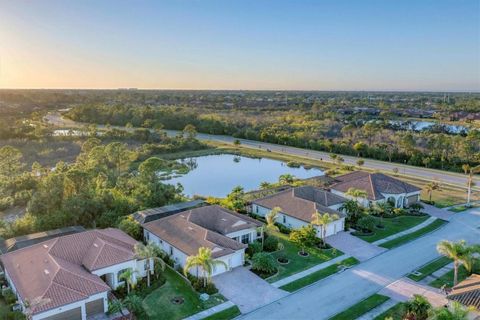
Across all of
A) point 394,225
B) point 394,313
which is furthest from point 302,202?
point 394,313

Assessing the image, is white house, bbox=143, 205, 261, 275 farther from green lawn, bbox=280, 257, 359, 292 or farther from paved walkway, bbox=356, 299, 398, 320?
paved walkway, bbox=356, 299, 398, 320

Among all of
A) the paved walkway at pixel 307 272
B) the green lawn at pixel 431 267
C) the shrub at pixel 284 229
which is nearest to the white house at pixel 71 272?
the paved walkway at pixel 307 272

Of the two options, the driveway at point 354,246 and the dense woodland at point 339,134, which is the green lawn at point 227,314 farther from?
the dense woodland at point 339,134

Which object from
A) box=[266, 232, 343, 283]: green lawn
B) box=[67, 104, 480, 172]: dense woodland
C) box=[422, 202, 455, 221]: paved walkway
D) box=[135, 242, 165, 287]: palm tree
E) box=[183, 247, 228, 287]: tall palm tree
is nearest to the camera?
box=[183, 247, 228, 287]: tall palm tree

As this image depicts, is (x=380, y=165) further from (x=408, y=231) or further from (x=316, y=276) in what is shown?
(x=316, y=276)

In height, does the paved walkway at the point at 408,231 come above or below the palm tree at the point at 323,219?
below

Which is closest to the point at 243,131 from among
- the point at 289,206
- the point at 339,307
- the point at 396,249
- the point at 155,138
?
the point at 155,138

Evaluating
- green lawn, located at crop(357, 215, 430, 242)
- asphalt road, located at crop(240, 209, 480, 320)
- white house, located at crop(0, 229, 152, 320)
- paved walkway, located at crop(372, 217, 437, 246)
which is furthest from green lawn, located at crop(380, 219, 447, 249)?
white house, located at crop(0, 229, 152, 320)
